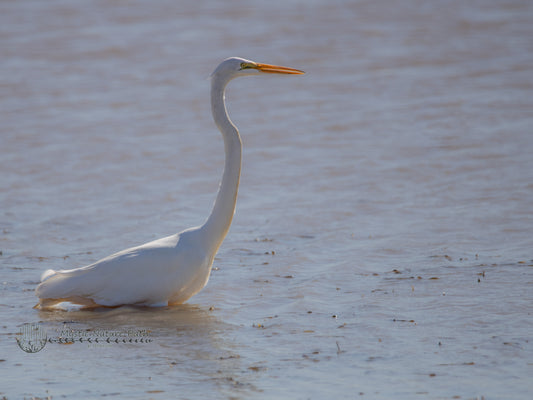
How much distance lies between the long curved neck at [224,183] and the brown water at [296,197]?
49 centimetres

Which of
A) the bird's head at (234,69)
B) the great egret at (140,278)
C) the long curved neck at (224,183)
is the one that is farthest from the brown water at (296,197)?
the bird's head at (234,69)

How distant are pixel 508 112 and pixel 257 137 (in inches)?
147

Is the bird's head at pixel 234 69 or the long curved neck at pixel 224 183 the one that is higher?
the bird's head at pixel 234 69

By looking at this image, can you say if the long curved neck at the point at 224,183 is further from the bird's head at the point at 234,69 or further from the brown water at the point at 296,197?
the brown water at the point at 296,197

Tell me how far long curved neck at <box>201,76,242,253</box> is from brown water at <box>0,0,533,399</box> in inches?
19.3

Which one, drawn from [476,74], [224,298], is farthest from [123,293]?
[476,74]

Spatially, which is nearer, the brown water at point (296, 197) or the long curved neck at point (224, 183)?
the brown water at point (296, 197)

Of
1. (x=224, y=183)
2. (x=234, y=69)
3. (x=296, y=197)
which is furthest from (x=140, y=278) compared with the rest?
(x=296, y=197)

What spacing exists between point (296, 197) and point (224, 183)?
112 inches

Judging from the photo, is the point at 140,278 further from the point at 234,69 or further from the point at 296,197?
the point at 296,197

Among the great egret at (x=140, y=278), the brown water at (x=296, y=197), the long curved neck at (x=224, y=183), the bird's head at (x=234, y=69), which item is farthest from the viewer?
the bird's head at (x=234, y=69)

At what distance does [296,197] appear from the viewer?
8867 mm

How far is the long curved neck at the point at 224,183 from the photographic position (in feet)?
19.8

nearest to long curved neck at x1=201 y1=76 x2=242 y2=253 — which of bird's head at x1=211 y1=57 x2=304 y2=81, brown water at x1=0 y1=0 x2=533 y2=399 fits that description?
bird's head at x1=211 y1=57 x2=304 y2=81
